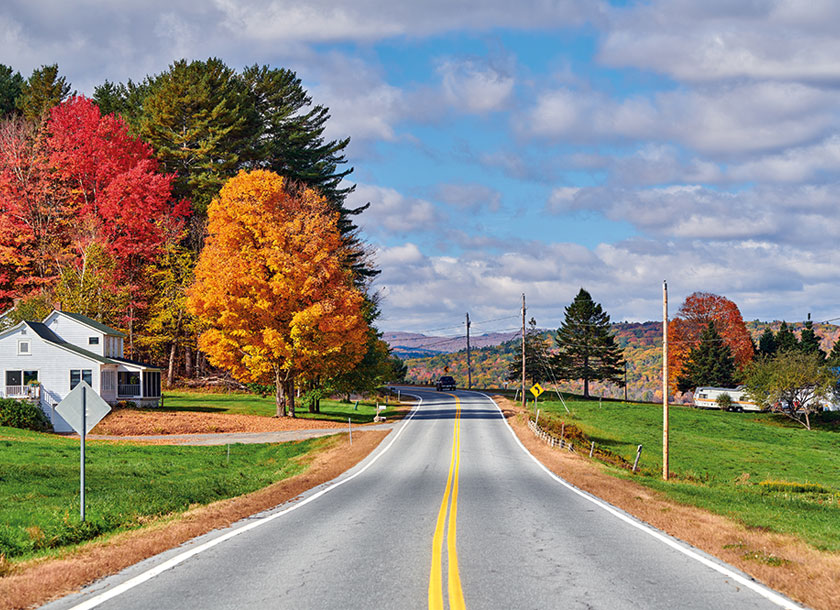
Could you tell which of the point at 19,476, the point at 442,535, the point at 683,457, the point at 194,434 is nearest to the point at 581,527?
the point at 442,535

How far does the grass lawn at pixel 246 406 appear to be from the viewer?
175 feet

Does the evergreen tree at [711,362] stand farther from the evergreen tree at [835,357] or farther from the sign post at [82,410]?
the sign post at [82,410]

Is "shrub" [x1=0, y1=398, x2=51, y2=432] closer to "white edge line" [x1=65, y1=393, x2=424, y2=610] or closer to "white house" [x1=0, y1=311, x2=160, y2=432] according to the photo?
"white house" [x1=0, y1=311, x2=160, y2=432]

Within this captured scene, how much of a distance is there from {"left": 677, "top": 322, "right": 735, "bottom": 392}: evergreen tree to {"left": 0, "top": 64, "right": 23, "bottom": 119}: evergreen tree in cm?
9030

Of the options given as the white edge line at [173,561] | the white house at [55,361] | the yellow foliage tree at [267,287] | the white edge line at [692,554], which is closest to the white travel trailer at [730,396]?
the yellow foliage tree at [267,287]

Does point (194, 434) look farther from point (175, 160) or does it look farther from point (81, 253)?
point (175, 160)

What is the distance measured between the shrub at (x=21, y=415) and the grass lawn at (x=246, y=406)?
9.35 meters

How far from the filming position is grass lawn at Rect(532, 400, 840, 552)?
17.9 metres

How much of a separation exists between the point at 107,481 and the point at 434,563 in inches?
637

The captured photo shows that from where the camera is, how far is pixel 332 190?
74938mm

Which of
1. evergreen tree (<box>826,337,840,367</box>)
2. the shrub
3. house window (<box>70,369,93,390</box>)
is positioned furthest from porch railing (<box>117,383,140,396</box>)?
evergreen tree (<box>826,337,840,367</box>)

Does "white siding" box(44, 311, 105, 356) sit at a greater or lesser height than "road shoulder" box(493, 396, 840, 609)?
greater

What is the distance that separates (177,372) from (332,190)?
2458cm

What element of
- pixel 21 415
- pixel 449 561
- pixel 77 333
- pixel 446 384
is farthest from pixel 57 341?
pixel 446 384
